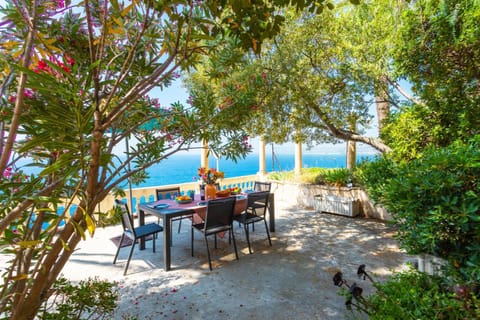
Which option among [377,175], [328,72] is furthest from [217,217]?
[328,72]

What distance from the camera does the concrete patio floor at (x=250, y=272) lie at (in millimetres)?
2135

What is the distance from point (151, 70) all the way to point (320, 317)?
2288 mm

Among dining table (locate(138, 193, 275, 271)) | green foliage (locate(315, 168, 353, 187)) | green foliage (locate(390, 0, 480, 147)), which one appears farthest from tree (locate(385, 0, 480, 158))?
green foliage (locate(315, 168, 353, 187))

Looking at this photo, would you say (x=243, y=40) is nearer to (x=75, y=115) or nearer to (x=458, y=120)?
(x=75, y=115)

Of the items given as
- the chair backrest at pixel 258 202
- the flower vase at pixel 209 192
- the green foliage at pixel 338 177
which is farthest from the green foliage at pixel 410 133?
the green foliage at pixel 338 177

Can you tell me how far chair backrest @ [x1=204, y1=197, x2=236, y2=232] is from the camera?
Answer: 2959 mm

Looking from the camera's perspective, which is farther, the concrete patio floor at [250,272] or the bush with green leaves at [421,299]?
the concrete patio floor at [250,272]

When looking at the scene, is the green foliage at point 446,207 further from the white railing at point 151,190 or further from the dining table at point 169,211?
the white railing at point 151,190

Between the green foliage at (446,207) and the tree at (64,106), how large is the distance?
4.36 ft

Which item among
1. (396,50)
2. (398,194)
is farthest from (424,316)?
(396,50)

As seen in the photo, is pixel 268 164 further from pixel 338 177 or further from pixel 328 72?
pixel 328 72

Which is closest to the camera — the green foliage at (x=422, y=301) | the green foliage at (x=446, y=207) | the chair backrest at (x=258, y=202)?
the green foliage at (x=422, y=301)

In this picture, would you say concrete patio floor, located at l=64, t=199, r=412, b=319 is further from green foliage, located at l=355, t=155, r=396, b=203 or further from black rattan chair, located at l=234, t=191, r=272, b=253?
green foliage, located at l=355, t=155, r=396, b=203

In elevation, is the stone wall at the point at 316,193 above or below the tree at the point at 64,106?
below
